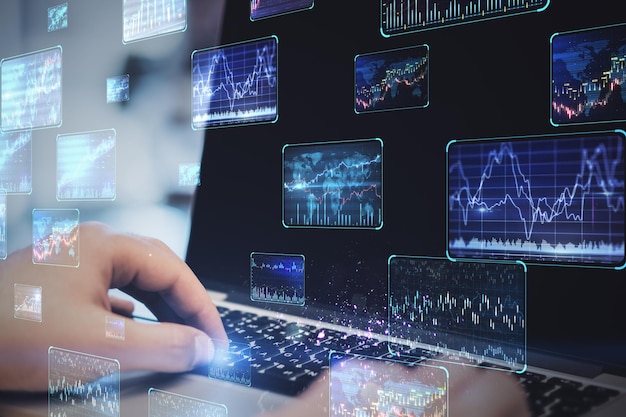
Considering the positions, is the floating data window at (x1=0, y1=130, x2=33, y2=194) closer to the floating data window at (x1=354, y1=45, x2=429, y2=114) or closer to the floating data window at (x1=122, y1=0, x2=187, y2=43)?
the floating data window at (x1=122, y1=0, x2=187, y2=43)

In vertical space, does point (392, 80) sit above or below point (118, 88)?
below

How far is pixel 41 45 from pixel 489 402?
2.18m

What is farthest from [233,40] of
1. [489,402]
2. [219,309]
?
[489,402]

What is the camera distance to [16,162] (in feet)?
8.87

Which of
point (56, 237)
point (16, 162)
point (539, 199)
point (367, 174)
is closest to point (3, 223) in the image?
point (16, 162)

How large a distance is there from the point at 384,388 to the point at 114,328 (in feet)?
3.57

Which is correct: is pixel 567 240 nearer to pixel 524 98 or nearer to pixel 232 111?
pixel 524 98

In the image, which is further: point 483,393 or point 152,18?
point 152,18

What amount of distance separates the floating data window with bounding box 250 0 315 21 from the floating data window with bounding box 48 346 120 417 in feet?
4.32

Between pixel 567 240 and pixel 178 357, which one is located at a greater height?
pixel 567 240

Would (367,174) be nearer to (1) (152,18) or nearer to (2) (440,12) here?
(2) (440,12)

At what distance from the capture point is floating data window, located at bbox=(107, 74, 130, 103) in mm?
2295

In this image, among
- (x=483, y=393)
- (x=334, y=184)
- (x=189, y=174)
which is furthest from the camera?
(x=189, y=174)

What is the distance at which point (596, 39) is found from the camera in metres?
1.39
